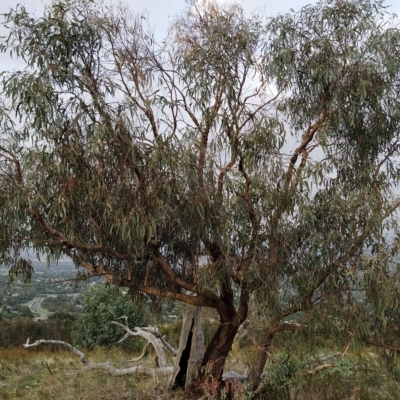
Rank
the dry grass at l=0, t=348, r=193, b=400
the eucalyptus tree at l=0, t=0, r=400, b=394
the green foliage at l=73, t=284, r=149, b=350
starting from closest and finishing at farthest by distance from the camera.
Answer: the eucalyptus tree at l=0, t=0, r=400, b=394 < the dry grass at l=0, t=348, r=193, b=400 < the green foliage at l=73, t=284, r=149, b=350

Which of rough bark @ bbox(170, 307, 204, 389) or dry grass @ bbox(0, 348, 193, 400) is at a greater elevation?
rough bark @ bbox(170, 307, 204, 389)

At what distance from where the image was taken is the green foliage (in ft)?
41.1

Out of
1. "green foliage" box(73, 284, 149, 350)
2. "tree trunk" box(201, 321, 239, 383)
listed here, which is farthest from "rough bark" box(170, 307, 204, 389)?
"green foliage" box(73, 284, 149, 350)

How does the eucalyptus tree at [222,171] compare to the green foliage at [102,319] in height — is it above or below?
above

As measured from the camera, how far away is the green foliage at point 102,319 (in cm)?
1253

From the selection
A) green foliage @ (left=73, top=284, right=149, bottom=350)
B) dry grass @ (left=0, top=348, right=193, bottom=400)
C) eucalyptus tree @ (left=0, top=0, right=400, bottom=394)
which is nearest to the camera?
eucalyptus tree @ (left=0, top=0, right=400, bottom=394)

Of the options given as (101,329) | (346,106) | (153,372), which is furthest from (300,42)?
(101,329)

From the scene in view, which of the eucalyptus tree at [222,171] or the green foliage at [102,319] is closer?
the eucalyptus tree at [222,171]

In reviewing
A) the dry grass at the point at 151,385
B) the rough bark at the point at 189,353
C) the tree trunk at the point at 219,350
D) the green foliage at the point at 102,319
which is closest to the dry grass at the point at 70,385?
the dry grass at the point at 151,385

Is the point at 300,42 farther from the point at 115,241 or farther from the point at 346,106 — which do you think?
the point at 115,241

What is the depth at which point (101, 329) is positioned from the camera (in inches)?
498

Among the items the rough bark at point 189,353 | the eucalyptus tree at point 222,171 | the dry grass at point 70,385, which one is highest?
the eucalyptus tree at point 222,171

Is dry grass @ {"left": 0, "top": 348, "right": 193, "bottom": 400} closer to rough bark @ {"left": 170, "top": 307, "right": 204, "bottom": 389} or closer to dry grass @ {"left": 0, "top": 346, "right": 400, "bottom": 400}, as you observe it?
dry grass @ {"left": 0, "top": 346, "right": 400, "bottom": 400}

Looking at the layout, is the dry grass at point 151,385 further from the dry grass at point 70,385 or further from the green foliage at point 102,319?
the green foliage at point 102,319
